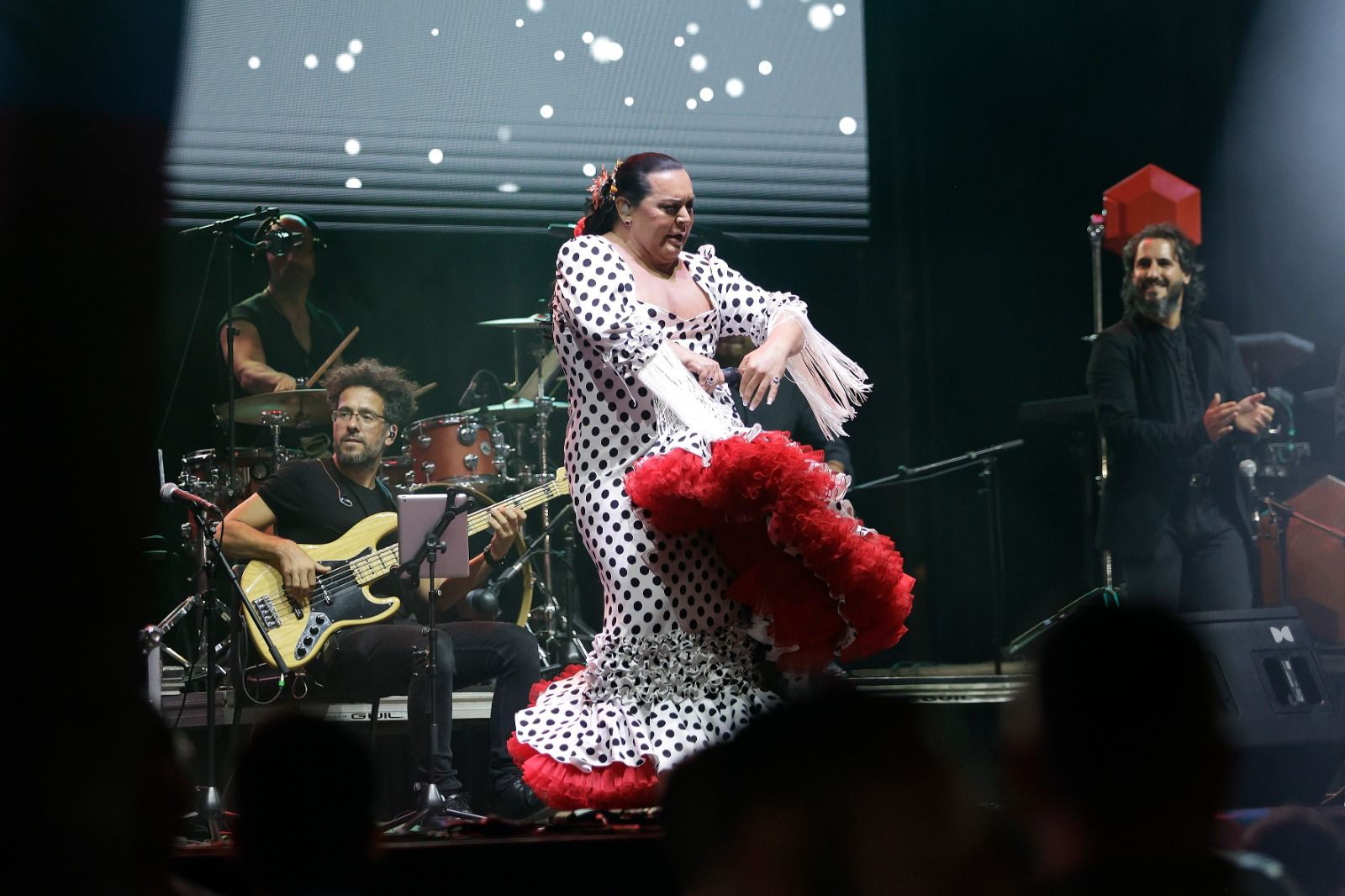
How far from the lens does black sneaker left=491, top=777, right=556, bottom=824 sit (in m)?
5.41

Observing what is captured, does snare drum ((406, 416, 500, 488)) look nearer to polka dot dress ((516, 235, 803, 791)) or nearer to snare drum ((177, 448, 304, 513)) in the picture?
snare drum ((177, 448, 304, 513))

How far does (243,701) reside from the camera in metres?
Answer: 5.96

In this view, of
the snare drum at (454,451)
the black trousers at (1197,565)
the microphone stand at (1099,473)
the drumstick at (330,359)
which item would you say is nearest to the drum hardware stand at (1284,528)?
the microphone stand at (1099,473)

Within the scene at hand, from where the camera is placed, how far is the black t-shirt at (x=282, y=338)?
22.1ft

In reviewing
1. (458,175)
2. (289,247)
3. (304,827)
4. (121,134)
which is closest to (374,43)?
(458,175)

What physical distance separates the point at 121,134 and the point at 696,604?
3472mm

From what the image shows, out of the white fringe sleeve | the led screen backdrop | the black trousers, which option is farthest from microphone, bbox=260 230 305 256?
the black trousers

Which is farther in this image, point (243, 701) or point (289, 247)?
point (289, 247)

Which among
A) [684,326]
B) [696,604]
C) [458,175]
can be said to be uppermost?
[458,175]

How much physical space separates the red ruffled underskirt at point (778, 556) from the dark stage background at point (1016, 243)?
424 centimetres

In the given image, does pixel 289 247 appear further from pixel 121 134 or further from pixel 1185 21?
pixel 1185 21

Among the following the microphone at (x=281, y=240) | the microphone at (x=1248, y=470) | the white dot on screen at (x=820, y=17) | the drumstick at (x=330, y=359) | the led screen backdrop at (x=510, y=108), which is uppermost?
the white dot on screen at (x=820, y=17)

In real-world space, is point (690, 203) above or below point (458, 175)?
below

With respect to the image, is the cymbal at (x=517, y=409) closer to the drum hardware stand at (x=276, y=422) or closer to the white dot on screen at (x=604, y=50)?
the drum hardware stand at (x=276, y=422)
